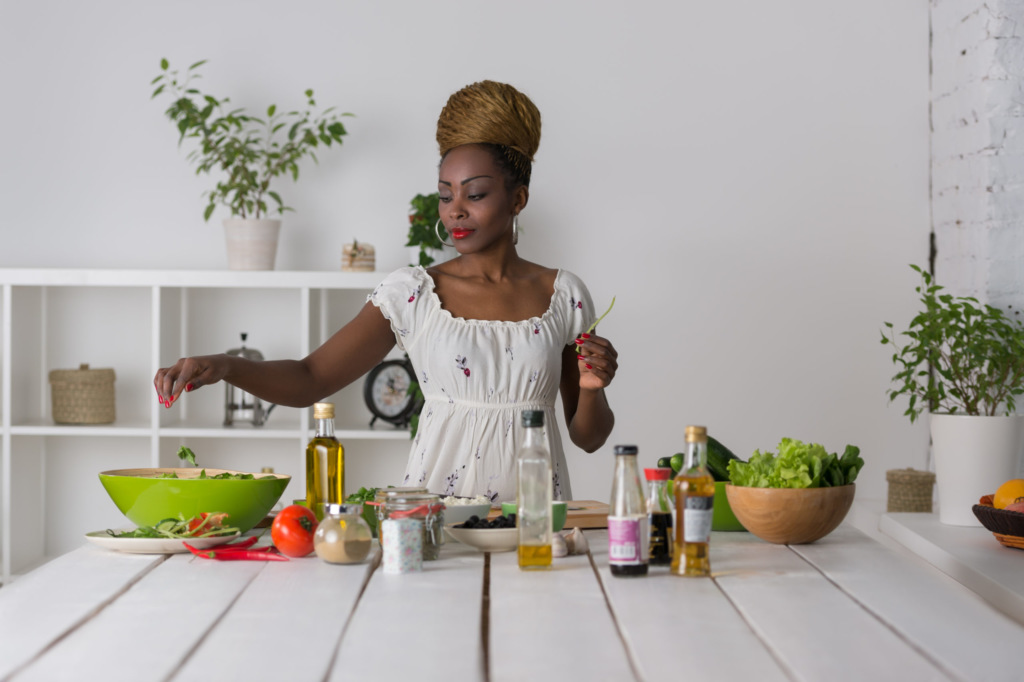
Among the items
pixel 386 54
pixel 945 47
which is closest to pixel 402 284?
pixel 386 54

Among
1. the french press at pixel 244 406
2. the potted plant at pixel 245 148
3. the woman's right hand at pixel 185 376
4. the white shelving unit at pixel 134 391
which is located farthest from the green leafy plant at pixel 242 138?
the woman's right hand at pixel 185 376

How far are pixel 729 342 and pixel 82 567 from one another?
2.56 m

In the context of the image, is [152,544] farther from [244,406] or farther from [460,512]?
[244,406]

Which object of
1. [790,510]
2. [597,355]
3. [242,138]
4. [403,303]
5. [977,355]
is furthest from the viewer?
[242,138]

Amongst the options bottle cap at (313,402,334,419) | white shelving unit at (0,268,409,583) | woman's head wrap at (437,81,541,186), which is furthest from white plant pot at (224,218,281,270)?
bottle cap at (313,402,334,419)

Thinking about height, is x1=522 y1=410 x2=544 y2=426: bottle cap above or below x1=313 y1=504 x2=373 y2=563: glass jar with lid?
above

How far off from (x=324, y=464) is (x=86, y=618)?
462 mm

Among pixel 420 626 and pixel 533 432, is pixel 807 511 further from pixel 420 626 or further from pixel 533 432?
pixel 420 626

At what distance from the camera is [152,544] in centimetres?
149

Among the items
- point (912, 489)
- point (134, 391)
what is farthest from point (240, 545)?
point (912, 489)

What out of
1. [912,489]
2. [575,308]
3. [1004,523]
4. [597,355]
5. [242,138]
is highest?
[242,138]

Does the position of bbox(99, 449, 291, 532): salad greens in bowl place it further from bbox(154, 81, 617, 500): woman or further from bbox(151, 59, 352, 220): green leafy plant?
bbox(151, 59, 352, 220): green leafy plant

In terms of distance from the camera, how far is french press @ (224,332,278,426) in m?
3.42

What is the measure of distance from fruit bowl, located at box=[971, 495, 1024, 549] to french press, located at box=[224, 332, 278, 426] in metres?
2.33
